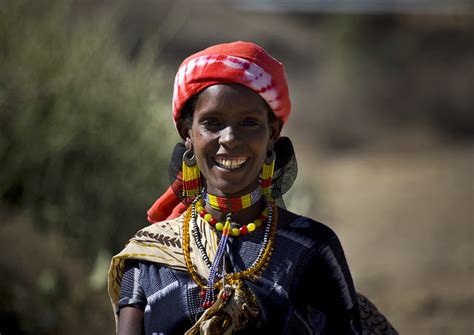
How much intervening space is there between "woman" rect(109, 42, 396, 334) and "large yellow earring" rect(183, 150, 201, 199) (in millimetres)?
16

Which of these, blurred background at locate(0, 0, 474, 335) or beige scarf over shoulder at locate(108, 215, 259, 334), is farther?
blurred background at locate(0, 0, 474, 335)

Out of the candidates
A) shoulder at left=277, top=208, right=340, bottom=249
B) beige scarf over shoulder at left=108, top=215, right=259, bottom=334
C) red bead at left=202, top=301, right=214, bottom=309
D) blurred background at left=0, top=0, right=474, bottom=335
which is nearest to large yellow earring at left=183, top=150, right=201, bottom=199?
beige scarf over shoulder at left=108, top=215, right=259, bottom=334

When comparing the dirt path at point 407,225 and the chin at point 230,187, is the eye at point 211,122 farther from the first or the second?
the dirt path at point 407,225

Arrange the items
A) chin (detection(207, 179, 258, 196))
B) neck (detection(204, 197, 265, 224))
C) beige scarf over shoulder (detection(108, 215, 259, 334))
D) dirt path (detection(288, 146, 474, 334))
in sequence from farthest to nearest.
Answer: dirt path (detection(288, 146, 474, 334)), neck (detection(204, 197, 265, 224)), chin (detection(207, 179, 258, 196)), beige scarf over shoulder (detection(108, 215, 259, 334))

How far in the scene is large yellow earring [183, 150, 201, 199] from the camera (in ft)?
9.48

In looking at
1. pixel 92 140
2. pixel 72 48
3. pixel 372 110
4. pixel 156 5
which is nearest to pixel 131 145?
pixel 92 140

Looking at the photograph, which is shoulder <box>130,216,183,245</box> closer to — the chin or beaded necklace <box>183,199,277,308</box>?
beaded necklace <box>183,199,277,308</box>

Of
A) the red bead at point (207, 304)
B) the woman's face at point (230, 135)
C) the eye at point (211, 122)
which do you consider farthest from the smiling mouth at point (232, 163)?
the red bead at point (207, 304)

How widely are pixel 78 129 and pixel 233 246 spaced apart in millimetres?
4003

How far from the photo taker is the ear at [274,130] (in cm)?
284

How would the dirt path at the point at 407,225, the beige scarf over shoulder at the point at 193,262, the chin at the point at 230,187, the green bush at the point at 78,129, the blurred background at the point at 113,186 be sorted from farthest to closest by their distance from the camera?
the dirt path at the point at 407,225, the green bush at the point at 78,129, the blurred background at the point at 113,186, the chin at the point at 230,187, the beige scarf over shoulder at the point at 193,262

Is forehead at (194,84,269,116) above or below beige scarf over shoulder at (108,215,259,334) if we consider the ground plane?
above

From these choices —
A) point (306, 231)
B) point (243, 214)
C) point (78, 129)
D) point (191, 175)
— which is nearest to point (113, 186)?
point (78, 129)

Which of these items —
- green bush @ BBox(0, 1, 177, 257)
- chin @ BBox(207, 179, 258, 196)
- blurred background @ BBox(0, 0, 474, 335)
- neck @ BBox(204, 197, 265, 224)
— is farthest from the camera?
green bush @ BBox(0, 1, 177, 257)
